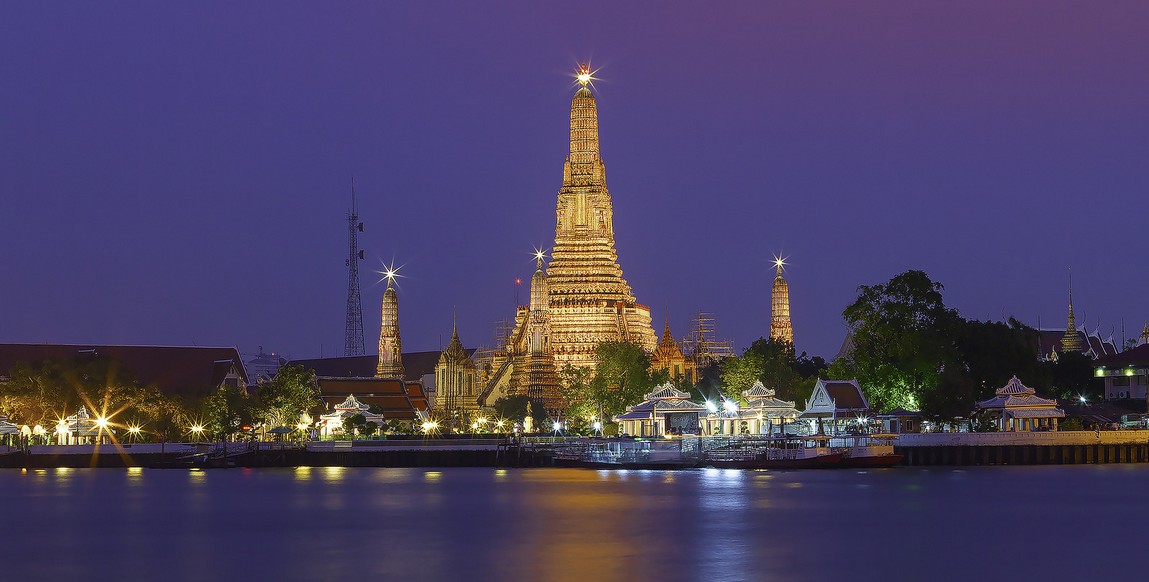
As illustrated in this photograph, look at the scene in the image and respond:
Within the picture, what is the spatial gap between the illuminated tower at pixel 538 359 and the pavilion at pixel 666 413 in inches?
914

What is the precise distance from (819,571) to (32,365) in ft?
214

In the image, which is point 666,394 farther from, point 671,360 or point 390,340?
point 390,340

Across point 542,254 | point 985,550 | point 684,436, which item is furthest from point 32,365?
point 985,550

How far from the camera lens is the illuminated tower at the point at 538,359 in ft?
389

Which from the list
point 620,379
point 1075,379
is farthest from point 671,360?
point 1075,379

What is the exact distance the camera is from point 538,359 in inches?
4727

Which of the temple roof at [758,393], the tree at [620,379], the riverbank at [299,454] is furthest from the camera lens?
the tree at [620,379]

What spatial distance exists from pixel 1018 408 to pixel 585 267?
149 feet

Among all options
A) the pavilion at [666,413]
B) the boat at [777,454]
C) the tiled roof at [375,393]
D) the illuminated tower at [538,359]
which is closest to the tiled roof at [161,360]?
the tiled roof at [375,393]

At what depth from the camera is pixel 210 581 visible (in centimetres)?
3856

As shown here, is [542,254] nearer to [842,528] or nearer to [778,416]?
[778,416]

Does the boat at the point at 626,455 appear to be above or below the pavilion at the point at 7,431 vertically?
below

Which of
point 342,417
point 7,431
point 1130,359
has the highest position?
point 1130,359

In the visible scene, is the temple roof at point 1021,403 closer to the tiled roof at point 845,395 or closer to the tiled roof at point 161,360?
the tiled roof at point 845,395
